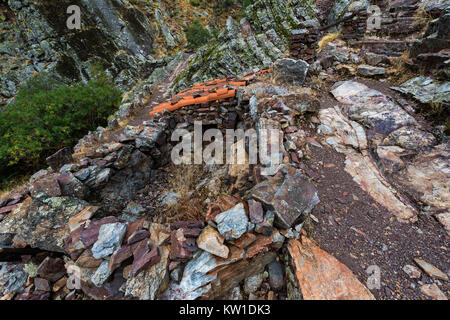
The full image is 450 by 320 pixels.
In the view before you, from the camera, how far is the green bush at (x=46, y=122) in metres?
8.88

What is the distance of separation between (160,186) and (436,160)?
6.14 meters

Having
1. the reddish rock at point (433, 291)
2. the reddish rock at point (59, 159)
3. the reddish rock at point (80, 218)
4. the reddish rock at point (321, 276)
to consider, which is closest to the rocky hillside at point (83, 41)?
the reddish rock at point (59, 159)

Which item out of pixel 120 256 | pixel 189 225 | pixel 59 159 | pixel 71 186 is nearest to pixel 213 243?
pixel 189 225

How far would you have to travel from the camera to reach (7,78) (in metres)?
17.9

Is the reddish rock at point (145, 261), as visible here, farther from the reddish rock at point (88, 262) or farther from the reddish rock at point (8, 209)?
the reddish rock at point (8, 209)

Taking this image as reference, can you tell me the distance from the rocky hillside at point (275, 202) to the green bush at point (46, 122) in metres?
6.83

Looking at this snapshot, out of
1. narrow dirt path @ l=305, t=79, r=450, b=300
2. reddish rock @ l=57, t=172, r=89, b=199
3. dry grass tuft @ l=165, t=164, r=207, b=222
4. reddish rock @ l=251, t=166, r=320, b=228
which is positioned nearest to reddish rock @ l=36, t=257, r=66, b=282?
reddish rock @ l=57, t=172, r=89, b=199

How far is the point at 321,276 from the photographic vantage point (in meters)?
1.88

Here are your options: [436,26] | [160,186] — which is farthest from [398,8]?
[160,186]

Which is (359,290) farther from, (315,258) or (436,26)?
(436,26)

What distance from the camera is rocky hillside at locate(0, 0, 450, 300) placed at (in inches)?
78.4

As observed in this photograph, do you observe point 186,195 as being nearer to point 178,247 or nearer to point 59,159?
point 178,247

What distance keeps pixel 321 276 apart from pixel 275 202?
899 millimetres

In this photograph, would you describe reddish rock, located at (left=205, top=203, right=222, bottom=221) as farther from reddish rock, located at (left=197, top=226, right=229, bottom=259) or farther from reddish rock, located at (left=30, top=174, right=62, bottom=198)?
reddish rock, located at (left=30, top=174, right=62, bottom=198)
